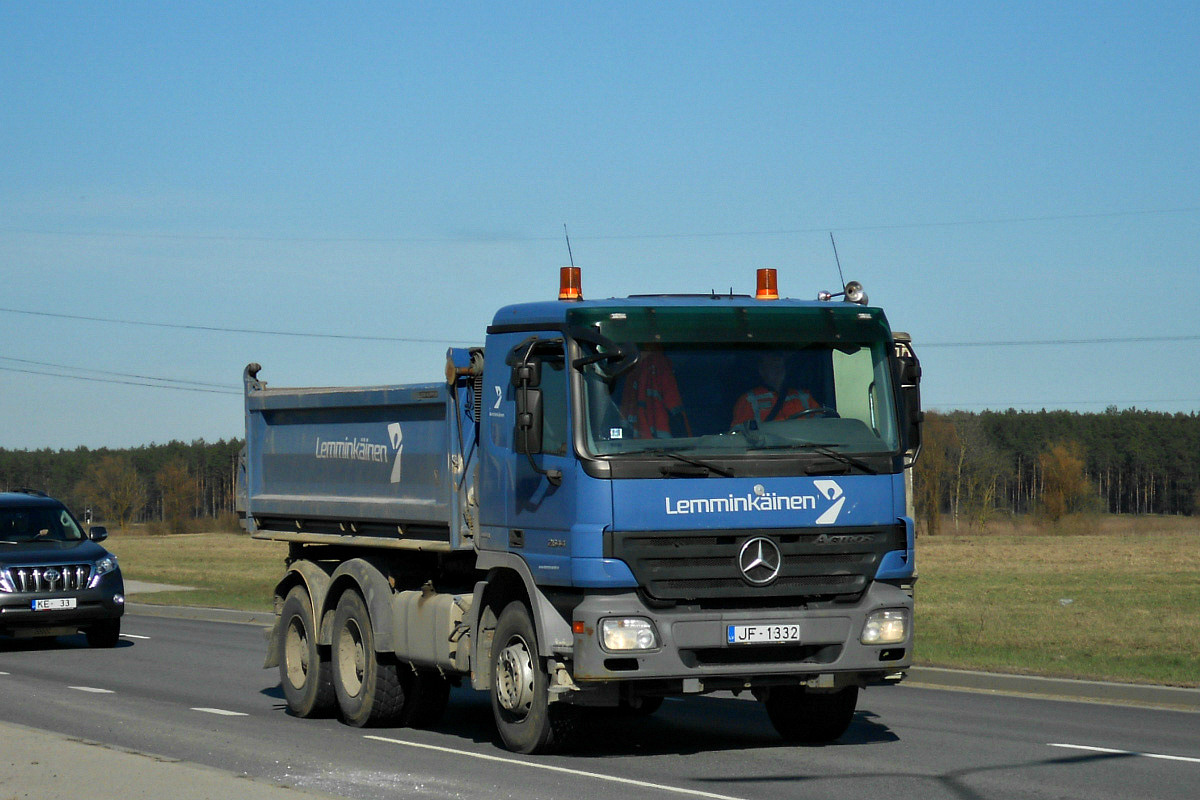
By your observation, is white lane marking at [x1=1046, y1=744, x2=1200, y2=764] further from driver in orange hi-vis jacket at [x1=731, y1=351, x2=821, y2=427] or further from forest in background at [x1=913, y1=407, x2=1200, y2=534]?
forest in background at [x1=913, y1=407, x2=1200, y2=534]

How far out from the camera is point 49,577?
20188 mm

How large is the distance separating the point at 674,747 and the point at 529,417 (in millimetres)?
2912

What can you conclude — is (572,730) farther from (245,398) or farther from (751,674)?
(245,398)

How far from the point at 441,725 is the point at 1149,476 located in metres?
180

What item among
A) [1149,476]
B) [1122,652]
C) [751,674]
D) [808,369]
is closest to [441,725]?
[751,674]

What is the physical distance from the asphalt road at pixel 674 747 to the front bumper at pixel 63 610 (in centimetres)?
383

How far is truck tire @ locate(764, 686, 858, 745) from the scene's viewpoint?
1100 cm

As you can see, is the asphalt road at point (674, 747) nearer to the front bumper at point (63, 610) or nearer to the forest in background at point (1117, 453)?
the front bumper at point (63, 610)

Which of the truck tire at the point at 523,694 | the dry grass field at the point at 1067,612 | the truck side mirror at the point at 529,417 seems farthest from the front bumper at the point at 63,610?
the truck side mirror at the point at 529,417

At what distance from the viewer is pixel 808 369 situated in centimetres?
998

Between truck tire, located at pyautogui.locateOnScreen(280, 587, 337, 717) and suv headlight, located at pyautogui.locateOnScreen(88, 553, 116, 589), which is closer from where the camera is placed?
truck tire, located at pyautogui.locateOnScreen(280, 587, 337, 717)

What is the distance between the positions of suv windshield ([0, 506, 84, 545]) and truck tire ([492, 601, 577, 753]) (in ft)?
42.1

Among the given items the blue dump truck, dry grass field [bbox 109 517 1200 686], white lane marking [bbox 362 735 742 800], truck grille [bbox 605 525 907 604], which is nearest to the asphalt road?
white lane marking [bbox 362 735 742 800]

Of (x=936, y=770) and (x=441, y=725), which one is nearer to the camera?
(x=936, y=770)
